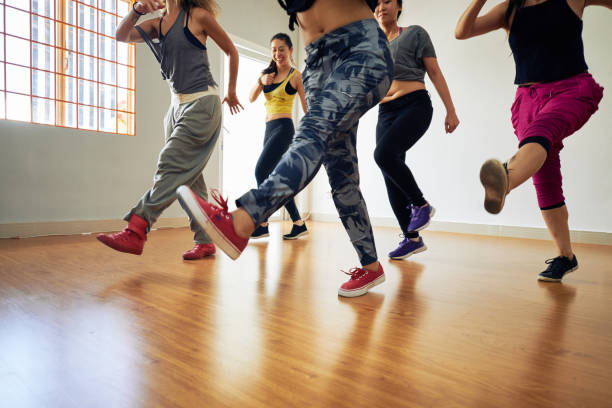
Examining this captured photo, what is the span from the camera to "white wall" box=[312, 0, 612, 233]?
10.7 ft

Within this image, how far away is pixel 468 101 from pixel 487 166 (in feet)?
10.9

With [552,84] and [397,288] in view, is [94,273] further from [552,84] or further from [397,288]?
[552,84]

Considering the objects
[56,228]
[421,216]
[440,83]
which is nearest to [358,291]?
[421,216]

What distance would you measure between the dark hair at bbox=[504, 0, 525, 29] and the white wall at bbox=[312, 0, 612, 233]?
2.54 meters

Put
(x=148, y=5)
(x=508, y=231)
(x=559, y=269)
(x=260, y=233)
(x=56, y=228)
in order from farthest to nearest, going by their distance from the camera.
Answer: (x=508, y=231), (x=56, y=228), (x=260, y=233), (x=148, y=5), (x=559, y=269)

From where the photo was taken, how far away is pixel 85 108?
309 centimetres

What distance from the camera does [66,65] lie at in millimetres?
2951

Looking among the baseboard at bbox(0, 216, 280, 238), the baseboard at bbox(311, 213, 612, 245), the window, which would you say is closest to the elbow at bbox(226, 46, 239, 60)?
the window

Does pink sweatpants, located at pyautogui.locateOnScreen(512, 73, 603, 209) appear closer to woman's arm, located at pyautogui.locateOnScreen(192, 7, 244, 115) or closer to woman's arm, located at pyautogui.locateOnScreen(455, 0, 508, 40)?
woman's arm, located at pyautogui.locateOnScreen(455, 0, 508, 40)

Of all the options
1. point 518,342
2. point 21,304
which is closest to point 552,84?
point 518,342

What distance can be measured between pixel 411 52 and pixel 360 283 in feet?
4.19

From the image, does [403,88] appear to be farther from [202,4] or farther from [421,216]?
[202,4]

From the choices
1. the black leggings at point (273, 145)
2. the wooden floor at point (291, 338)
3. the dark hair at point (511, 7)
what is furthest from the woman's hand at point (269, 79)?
the dark hair at point (511, 7)

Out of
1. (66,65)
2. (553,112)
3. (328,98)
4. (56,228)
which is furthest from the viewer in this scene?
(66,65)
